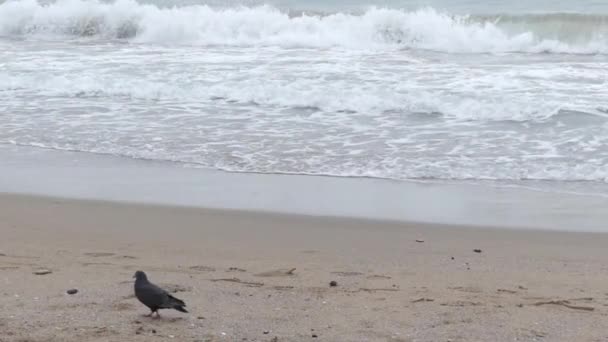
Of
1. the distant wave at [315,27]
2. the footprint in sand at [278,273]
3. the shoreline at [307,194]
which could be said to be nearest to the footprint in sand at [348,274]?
the footprint in sand at [278,273]

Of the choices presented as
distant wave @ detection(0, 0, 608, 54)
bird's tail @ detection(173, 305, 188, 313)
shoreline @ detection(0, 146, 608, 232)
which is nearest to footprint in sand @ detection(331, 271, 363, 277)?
bird's tail @ detection(173, 305, 188, 313)

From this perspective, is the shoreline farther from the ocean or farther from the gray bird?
the gray bird

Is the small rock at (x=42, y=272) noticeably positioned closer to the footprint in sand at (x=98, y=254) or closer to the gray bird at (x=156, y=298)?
the footprint in sand at (x=98, y=254)

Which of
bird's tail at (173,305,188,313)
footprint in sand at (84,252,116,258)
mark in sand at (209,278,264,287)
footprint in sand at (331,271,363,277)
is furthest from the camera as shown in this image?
footprint in sand at (84,252,116,258)

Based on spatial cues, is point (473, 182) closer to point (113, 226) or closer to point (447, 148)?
point (447, 148)

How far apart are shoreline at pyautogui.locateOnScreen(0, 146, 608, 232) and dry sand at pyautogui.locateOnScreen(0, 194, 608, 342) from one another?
0.29 m

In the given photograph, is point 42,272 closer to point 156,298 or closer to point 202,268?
point 202,268

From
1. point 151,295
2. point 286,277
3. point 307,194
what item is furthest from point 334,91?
point 151,295

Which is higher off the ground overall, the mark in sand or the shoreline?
the mark in sand

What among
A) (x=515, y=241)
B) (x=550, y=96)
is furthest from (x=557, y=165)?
(x=550, y=96)

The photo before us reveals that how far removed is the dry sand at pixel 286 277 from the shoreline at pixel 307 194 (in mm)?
290

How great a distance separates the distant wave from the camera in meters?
19.0

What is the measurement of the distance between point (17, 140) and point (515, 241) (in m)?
5.87

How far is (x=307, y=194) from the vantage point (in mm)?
7586
